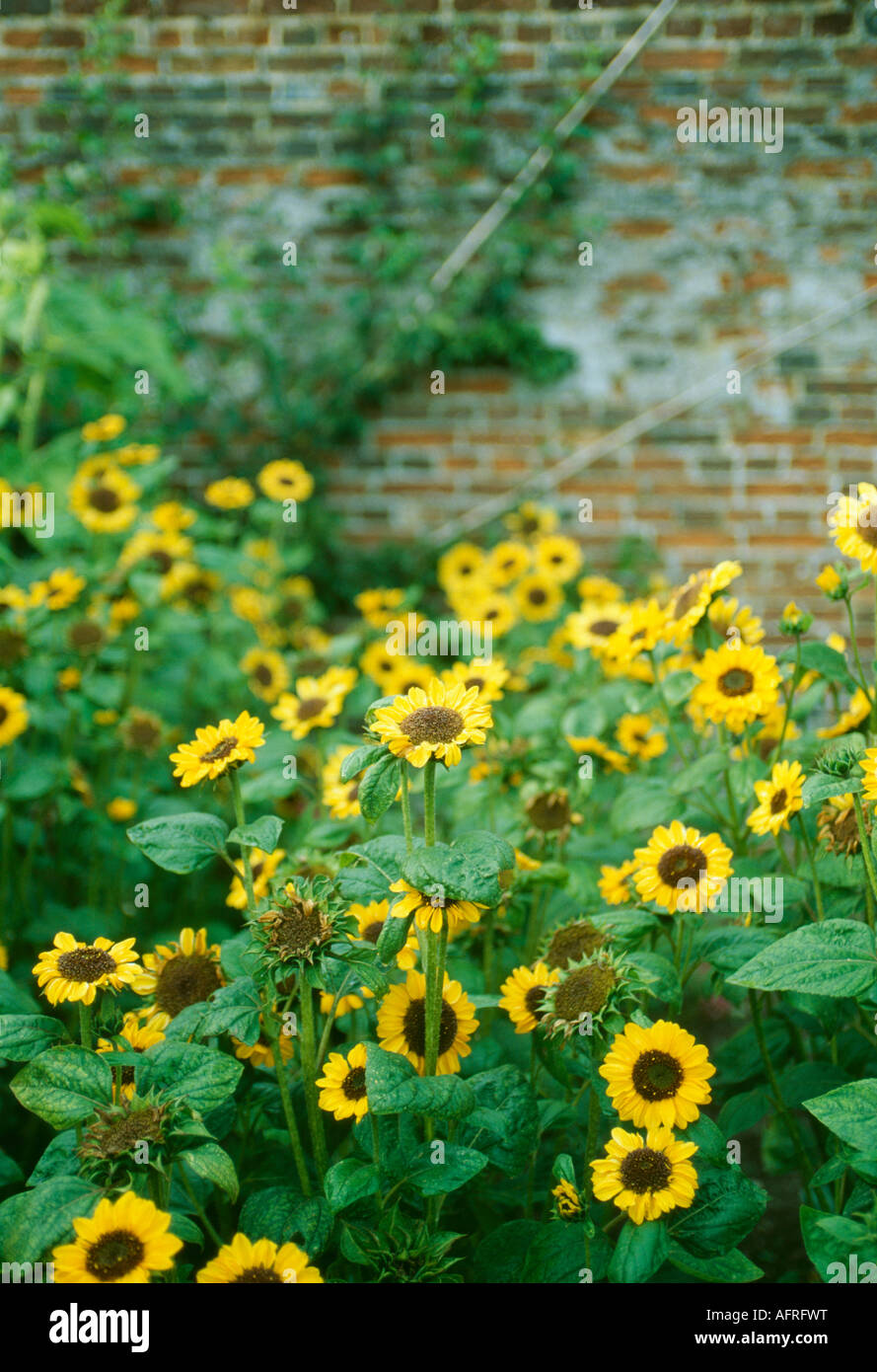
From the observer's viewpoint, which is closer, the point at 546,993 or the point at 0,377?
the point at 546,993

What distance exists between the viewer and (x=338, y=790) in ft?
4.44

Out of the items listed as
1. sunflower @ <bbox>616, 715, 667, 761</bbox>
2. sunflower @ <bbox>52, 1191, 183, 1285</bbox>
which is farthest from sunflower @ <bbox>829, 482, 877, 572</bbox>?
sunflower @ <bbox>52, 1191, 183, 1285</bbox>

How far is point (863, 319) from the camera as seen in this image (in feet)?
10.5

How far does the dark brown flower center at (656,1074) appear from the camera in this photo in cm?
97

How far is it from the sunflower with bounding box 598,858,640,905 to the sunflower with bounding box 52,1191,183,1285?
615 millimetres

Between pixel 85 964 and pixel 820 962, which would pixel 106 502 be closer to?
pixel 85 964

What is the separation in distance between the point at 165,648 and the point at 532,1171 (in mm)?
1404

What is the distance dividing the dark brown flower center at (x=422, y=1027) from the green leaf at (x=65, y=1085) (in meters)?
0.28

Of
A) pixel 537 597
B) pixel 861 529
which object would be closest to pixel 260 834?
pixel 861 529

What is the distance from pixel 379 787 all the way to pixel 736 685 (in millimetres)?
510

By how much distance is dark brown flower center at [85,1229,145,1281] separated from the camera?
0.81m

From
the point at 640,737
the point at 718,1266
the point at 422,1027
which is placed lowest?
the point at 718,1266
